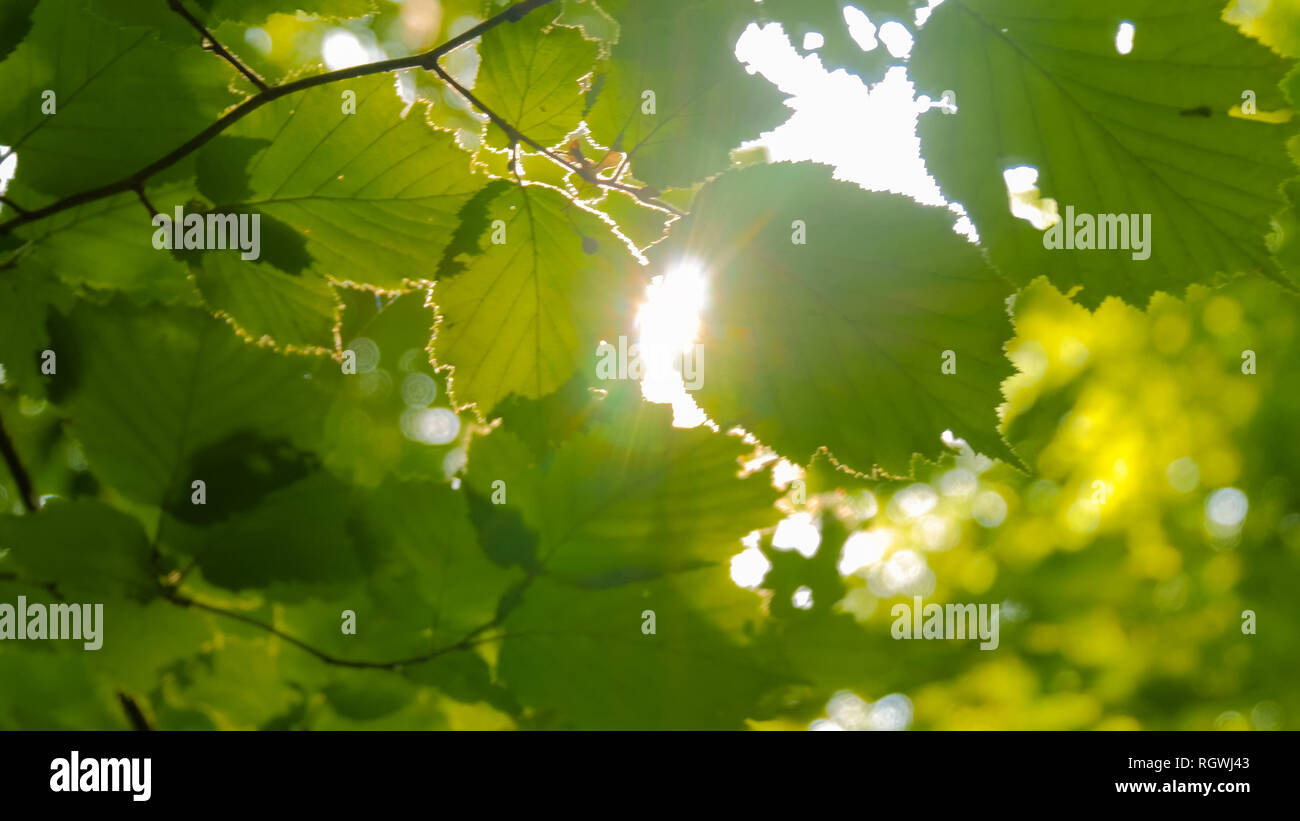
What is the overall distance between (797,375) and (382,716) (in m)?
0.88

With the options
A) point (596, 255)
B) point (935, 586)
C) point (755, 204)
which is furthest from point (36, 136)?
point (935, 586)

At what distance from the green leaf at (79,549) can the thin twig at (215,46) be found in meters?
0.62

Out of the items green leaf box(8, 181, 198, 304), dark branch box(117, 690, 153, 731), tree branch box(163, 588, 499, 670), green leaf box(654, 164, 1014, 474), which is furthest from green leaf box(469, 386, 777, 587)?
dark branch box(117, 690, 153, 731)

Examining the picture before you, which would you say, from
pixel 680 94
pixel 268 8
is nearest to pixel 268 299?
pixel 268 8

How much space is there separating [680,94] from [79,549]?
37.5 inches

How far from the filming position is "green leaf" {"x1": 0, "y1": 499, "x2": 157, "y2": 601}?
1.01 meters

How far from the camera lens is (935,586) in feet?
18.7

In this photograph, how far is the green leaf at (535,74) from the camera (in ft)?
2.53

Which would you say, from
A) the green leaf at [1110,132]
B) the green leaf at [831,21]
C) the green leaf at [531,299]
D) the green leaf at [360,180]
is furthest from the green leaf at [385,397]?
the green leaf at [1110,132]

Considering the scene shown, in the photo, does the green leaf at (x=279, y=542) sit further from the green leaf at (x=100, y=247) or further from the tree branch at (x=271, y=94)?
the tree branch at (x=271, y=94)

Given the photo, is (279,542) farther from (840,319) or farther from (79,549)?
(840,319)

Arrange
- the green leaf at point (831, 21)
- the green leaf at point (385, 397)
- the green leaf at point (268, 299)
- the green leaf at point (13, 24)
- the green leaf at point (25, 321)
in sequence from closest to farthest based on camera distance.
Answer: the green leaf at point (831, 21)
the green leaf at point (13, 24)
the green leaf at point (268, 299)
the green leaf at point (25, 321)
the green leaf at point (385, 397)

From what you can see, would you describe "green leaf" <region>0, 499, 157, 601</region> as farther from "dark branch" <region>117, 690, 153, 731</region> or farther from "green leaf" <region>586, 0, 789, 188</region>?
"green leaf" <region>586, 0, 789, 188</region>
